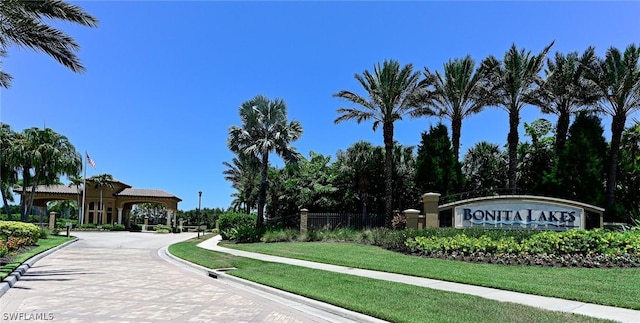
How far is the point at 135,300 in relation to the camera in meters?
9.57

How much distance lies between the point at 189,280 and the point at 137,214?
92391 mm

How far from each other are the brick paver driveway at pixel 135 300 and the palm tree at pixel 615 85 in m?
23.4

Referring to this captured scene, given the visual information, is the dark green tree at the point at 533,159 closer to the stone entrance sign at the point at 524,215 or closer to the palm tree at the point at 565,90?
the palm tree at the point at 565,90

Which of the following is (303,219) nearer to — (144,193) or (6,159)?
(6,159)

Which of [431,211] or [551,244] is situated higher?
[431,211]

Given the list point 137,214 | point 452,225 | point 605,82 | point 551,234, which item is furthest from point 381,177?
point 137,214

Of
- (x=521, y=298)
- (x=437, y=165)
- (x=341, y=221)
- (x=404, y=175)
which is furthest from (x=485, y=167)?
(x=521, y=298)

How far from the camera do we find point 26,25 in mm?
13922

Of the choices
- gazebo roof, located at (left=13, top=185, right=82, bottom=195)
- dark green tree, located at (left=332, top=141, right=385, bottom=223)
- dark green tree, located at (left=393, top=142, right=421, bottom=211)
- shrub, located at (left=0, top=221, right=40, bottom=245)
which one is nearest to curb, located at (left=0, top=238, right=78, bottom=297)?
shrub, located at (left=0, top=221, right=40, bottom=245)

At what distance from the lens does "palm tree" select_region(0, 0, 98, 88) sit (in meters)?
13.6

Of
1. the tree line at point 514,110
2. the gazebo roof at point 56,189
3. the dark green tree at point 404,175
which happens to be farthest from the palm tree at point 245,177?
the gazebo roof at point 56,189

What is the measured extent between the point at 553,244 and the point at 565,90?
16853mm

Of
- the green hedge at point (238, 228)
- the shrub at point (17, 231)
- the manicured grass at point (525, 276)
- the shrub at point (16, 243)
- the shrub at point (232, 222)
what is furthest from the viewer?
the shrub at point (232, 222)

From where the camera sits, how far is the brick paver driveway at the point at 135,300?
316 inches
